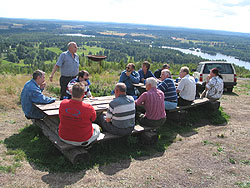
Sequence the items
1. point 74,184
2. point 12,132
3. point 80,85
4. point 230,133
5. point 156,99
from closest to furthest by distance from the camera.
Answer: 1. point 74,184
2. point 80,85
3. point 156,99
4. point 12,132
5. point 230,133

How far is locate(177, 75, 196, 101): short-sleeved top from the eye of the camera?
18.4 ft

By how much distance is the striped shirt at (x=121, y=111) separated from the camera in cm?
377

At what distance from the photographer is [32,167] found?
344cm

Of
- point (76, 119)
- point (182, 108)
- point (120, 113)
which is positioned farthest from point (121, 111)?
point (182, 108)

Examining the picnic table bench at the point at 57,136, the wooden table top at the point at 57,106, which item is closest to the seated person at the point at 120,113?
the picnic table bench at the point at 57,136

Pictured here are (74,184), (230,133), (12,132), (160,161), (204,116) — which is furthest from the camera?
(204,116)

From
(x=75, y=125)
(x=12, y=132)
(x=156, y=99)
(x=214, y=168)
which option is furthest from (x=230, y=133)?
(x=12, y=132)

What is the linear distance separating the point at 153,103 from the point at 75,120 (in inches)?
66.6

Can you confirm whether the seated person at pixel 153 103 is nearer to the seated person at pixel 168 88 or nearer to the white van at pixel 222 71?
the seated person at pixel 168 88

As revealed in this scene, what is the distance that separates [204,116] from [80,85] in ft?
14.7

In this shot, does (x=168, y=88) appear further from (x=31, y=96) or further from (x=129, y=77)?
(x=31, y=96)

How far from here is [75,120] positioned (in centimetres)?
334

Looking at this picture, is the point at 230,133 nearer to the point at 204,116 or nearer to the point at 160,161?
the point at 204,116

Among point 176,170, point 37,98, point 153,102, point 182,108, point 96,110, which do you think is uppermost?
point 153,102
